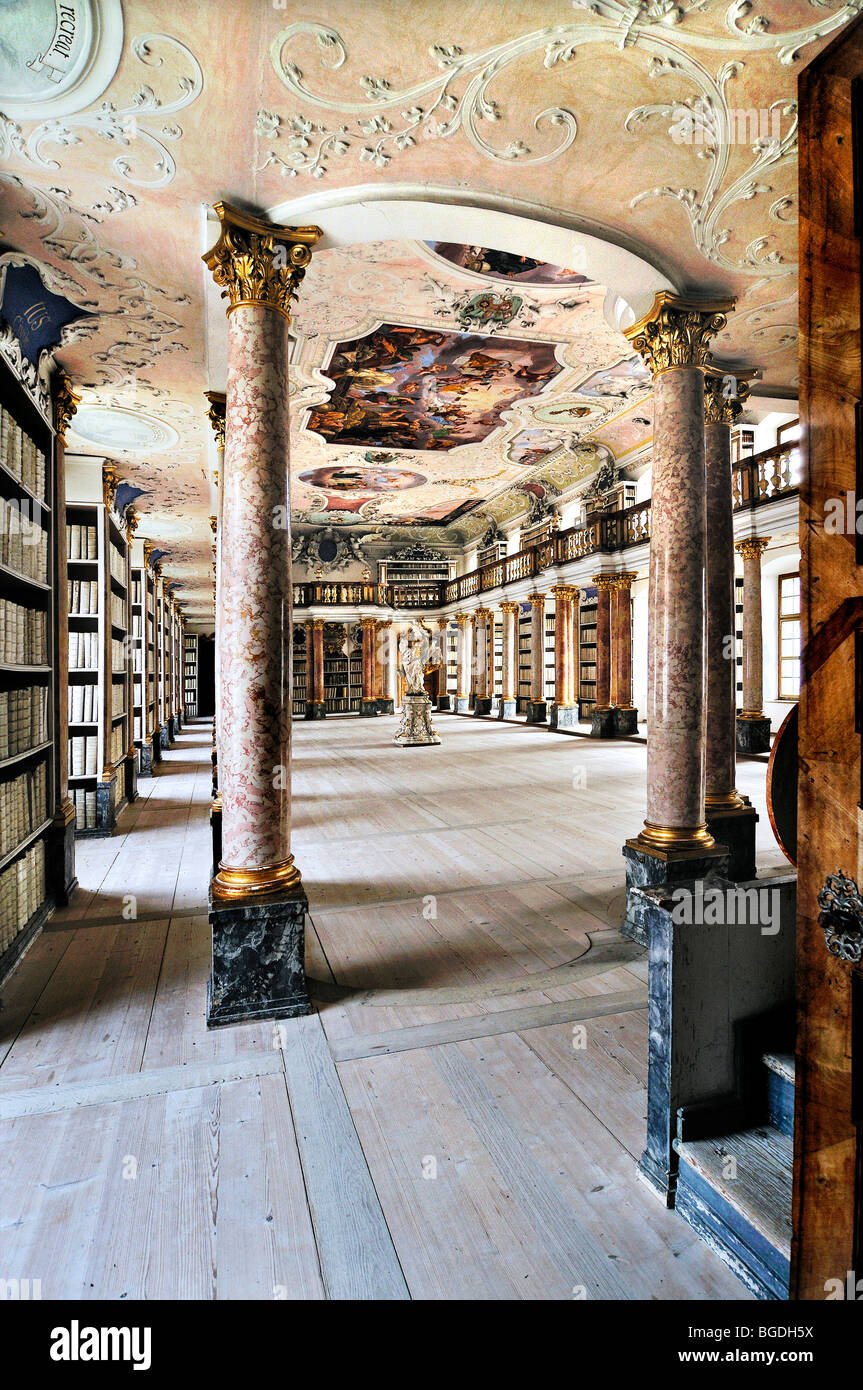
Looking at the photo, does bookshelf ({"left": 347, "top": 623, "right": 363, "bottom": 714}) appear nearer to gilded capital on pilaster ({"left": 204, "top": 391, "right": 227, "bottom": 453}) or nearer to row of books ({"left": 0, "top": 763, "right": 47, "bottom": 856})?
gilded capital on pilaster ({"left": 204, "top": 391, "right": 227, "bottom": 453})

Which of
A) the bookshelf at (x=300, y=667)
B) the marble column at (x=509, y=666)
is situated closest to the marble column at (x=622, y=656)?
the marble column at (x=509, y=666)

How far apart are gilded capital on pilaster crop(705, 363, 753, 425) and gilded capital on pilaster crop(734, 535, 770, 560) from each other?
279 inches

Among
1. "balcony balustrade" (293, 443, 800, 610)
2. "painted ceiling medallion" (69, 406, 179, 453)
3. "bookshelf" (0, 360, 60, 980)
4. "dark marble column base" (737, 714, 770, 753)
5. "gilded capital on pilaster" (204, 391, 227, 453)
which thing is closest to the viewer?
"bookshelf" (0, 360, 60, 980)

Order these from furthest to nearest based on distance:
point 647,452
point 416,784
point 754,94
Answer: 1. point 647,452
2. point 416,784
3. point 754,94

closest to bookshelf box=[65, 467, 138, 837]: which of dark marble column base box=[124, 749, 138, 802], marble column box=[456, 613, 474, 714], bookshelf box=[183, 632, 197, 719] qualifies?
dark marble column base box=[124, 749, 138, 802]

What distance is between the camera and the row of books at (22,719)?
3.76m

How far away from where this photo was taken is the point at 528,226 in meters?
3.54

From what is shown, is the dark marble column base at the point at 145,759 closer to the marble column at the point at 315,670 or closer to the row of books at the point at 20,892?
the row of books at the point at 20,892

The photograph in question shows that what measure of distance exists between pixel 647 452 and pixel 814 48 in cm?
1280

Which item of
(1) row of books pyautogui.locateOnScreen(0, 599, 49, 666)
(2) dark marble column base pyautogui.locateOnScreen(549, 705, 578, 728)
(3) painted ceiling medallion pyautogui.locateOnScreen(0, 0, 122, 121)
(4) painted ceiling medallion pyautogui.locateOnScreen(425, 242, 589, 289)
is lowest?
(2) dark marble column base pyautogui.locateOnScreen(549, 705, 578, 728)

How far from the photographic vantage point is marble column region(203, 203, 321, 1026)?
3158 millimetres

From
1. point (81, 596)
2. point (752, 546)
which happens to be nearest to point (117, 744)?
point (81, 596)
